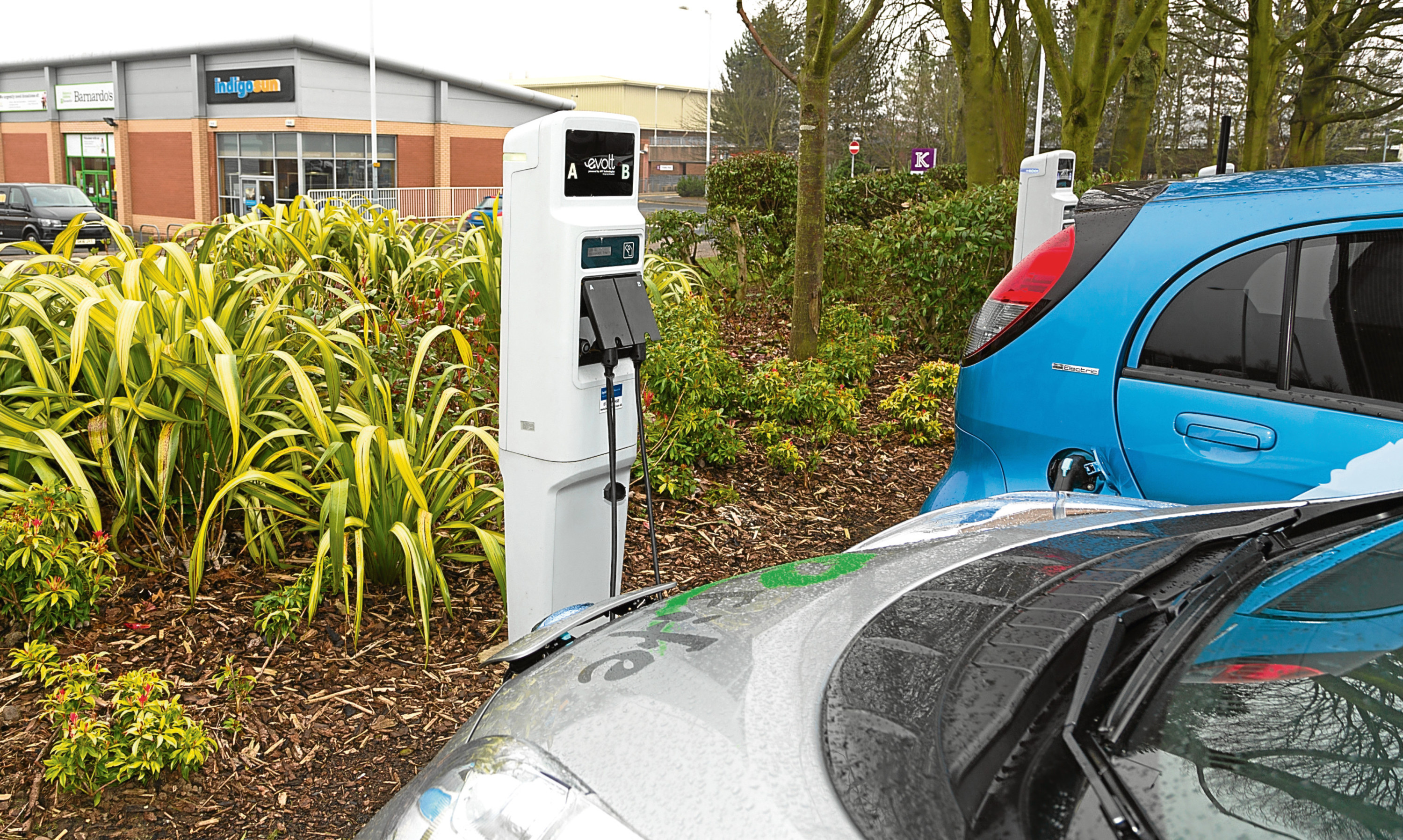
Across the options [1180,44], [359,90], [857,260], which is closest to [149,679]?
[857,260]

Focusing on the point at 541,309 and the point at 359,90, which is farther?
the point at 359,90

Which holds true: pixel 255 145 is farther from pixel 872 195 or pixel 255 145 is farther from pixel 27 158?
pixel 872 195

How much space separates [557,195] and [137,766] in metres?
1.82

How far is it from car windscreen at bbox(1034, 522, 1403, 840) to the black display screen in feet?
6.65

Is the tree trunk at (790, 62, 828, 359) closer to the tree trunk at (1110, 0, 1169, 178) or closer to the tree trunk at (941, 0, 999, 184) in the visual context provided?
the tree trunk at (941, 0, 999, 184)

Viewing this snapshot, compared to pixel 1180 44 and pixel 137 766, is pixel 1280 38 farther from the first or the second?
pixel 137 766

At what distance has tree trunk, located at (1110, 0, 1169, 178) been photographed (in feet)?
53.4

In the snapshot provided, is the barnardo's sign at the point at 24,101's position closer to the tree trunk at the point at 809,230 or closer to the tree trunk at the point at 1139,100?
the tree trunk at the point at 1139,100

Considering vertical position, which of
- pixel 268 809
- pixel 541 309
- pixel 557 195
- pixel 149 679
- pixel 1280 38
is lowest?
pixel 268 809

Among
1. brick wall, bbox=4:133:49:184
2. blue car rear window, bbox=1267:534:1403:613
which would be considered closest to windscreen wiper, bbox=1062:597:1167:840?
blue car rear window, bbox=1267:534:1403:613

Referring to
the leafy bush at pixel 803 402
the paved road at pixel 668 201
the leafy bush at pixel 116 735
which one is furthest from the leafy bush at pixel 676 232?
the paved road at pixel 668 201

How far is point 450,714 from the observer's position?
3.22 m

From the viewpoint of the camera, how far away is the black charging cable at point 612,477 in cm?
311

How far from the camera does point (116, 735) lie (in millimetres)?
2721
